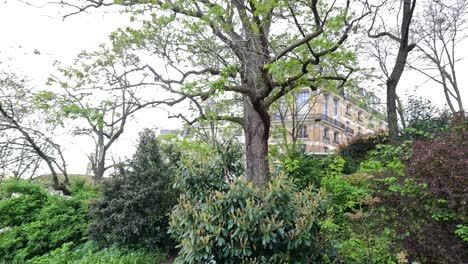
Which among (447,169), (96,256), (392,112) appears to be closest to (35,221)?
(96,256)

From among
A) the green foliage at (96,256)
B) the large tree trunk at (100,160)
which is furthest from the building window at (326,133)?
the green foliage at (96,256)

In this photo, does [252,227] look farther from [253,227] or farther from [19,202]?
[19,202]

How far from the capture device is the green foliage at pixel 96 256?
6.12m

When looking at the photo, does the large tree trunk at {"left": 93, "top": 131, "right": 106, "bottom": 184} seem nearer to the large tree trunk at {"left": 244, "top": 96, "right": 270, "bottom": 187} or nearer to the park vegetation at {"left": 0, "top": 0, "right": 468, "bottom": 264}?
the park vegetation at {"left": 0, "top": 0, "right": 468, "bottom": 264}

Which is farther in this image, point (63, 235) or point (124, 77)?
point (124, 77)

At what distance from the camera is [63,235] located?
8.16 metres

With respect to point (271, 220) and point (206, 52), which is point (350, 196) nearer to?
point (271, 220)

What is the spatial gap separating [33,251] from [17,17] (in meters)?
5.45

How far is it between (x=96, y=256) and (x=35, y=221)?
318cm

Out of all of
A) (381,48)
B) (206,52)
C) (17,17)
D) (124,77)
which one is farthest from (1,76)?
(381,48)

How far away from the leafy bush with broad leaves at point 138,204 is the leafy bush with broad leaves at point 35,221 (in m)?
0.99

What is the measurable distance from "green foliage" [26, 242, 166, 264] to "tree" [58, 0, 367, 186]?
2.47 meters

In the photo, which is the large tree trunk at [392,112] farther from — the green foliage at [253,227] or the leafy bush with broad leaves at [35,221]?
the leafy bush with broad leaves at [35,221]

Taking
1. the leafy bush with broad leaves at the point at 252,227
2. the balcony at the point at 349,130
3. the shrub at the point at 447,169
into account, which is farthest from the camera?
the balcony at the point at 349,130
